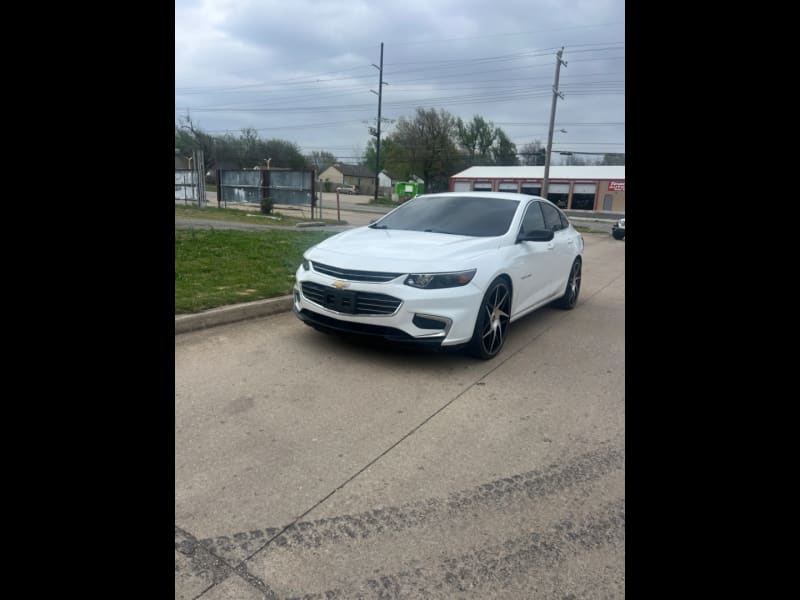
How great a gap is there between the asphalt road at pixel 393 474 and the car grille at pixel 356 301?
0.49 meters

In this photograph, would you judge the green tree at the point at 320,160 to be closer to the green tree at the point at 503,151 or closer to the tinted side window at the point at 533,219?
the green tree at the point at 503,151

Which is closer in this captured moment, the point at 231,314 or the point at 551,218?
the point at 231,314

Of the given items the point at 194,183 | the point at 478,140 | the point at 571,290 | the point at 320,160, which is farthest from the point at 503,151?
the point at 571,290

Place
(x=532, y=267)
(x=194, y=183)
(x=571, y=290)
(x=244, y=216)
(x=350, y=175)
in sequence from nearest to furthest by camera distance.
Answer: (x=532, y=267), (x=571, y=290), (x=244, y=216), (x=194, y=183), (x=350, y=175)

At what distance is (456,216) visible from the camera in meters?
6.00

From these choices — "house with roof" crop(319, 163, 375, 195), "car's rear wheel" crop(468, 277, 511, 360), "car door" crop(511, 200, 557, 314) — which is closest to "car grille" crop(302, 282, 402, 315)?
"car's rear wheel" crop(468, 277, 511, 360)

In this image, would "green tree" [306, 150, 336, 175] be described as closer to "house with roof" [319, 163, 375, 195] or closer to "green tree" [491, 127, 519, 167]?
"house with roof" [319, 163, 375, 195]

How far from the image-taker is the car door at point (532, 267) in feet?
17.8

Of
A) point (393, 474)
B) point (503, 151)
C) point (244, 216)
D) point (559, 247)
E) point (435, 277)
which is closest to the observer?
point (393, 474)

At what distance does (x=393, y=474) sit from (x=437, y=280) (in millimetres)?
1963

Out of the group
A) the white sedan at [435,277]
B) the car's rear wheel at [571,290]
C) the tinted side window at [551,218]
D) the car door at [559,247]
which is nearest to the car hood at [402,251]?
the white sedan at [435,277]

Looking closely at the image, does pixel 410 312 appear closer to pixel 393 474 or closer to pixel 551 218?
pixel 393 474
